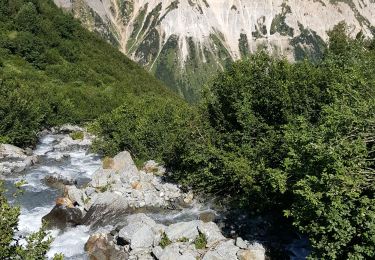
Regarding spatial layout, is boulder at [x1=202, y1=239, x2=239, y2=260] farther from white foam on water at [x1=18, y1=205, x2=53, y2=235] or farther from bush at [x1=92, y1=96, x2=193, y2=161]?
bush at [x1=92, y1=96, x2=193, y2=161]

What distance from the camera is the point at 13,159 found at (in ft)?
170

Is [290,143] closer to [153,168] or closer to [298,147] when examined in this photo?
[298,147]

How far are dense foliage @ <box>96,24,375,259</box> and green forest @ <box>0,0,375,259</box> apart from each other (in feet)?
0.29

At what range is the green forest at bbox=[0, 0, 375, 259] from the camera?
72.1 feet

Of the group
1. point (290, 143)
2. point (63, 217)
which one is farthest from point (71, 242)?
point (290, 143)

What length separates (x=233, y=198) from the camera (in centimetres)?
3847

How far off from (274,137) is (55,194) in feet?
73.0

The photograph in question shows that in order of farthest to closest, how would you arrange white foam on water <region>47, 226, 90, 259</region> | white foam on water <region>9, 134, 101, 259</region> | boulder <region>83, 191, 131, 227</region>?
boulder <region>83, 191, 131, 227</region>, white foam on water <region>9, 134, 101, 259</region>, white foam on water <region>47, 226, 90, 259</region>

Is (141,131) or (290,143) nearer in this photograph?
(290,143)

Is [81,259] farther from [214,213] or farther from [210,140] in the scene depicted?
[210,140]

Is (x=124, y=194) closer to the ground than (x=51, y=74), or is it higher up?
closer to the ground

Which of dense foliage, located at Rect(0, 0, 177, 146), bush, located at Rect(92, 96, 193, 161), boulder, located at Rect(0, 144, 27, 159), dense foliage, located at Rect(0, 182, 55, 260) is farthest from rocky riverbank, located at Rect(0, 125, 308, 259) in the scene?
dense foliage, located at Rect(0, 182, 55, 260)

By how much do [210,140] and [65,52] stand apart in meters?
101

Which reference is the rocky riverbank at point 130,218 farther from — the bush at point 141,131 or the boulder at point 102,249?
the bush at point 141,131
